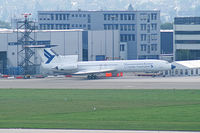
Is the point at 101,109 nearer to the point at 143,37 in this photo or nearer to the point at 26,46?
the point at 26,46

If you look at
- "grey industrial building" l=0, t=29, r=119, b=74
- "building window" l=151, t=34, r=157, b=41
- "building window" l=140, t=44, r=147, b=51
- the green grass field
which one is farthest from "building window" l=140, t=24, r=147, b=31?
the green grass field

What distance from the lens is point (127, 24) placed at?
144375 millimetres

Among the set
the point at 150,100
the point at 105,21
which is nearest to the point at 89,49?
the point at 105,21

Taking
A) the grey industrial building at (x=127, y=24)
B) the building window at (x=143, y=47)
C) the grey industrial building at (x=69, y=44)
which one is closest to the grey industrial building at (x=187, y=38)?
the grey industrial building at (x=69, y=44)

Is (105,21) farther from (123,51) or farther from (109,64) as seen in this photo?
(109,64)

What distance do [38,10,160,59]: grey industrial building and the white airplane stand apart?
4140cm

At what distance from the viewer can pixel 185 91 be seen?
228ft

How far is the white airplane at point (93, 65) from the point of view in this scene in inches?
3819

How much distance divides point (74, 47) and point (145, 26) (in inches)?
1414

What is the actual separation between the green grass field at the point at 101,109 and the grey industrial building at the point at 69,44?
126ft

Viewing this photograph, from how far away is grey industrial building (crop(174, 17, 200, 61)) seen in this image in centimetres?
12431

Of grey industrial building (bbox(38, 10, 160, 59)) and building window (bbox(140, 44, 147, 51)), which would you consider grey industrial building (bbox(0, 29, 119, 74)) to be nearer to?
grey industrial building (bbox(38, 10, 160, 59))

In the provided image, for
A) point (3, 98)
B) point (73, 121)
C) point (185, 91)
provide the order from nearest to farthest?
point (73, 121) → point (3, 98) → point (185, 91)

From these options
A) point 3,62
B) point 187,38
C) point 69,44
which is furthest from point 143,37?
point 3,62
